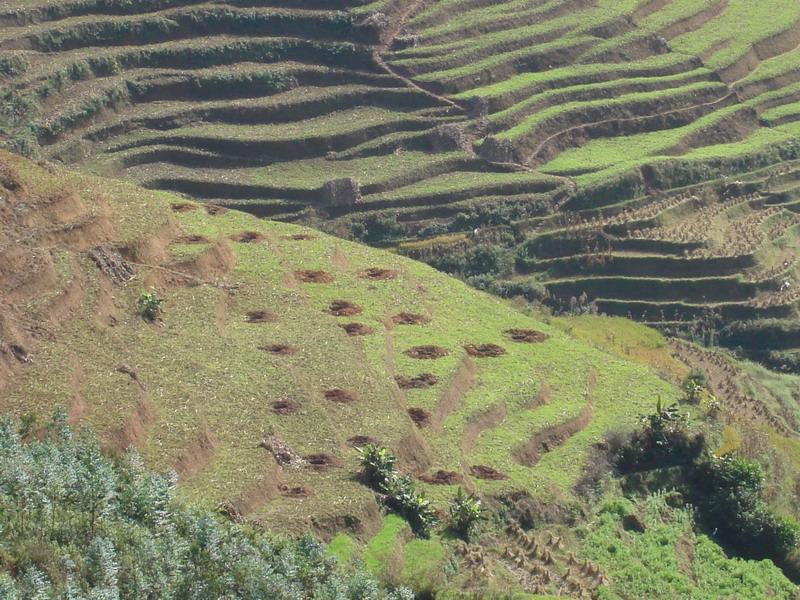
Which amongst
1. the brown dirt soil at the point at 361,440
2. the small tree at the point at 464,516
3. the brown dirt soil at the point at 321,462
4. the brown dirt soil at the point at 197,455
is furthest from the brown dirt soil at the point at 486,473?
the brown dirt soil at the point at 197,455

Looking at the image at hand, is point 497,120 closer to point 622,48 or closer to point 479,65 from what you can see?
point 479,65

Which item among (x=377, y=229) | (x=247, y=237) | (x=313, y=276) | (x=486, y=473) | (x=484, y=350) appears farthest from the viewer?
(x=377, y=229)

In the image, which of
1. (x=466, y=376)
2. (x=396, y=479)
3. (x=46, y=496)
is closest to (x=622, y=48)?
(x=466, y=376)

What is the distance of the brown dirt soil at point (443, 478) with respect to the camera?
60.8 metres

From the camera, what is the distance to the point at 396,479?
57.4 metres

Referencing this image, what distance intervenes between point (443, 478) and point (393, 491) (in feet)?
14.2

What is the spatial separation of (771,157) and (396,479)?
6747 centimetres

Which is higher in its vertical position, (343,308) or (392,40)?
(392,40)

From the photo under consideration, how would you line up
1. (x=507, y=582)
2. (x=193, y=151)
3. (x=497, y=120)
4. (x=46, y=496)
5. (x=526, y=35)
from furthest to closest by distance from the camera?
(x=526, y=35) → (x=497, y=120) → (x=193, y=151) → (x=507, y=582) → (x=46, y=496)

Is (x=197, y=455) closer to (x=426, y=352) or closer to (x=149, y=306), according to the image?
(x=149, y=306)

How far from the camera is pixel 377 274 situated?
80125mm

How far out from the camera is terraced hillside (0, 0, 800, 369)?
102m

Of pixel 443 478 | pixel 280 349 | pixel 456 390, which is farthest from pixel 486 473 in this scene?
pixel 280 349

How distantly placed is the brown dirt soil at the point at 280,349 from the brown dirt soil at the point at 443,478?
872 centimetres
